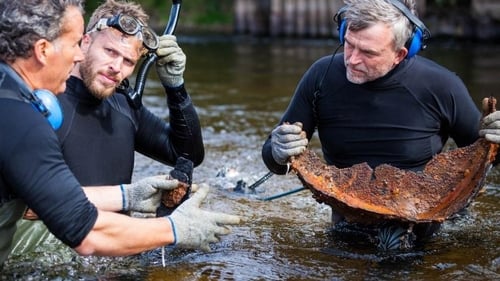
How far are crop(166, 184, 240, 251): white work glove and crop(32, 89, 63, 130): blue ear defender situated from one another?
24.5 inches

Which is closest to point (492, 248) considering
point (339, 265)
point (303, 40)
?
point (339, 265)

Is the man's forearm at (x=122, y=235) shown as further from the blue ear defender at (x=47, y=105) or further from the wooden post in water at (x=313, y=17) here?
the wooden post in water at (x=313, y=17)

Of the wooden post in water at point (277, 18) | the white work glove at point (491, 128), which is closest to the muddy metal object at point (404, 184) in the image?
the white work glove at point (491, 128)

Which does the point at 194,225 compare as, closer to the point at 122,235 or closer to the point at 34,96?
the point at 122,235

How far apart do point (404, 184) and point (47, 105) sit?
207 cm

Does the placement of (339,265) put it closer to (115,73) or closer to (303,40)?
(115,73)

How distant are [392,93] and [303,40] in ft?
54.2

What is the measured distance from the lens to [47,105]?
3594 mm

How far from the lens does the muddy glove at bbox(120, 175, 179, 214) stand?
445 cm

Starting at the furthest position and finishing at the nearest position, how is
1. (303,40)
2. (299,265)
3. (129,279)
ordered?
(303,40) < (299,265) < (129,279)

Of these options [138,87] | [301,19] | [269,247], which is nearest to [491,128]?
[269,247]

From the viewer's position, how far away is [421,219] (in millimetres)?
4695

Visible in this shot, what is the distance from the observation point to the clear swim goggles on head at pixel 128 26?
4570 millimetres

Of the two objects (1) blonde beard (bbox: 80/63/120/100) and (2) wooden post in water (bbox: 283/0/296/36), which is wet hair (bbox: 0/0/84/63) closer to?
(1) blonde beard (bbox: 80/63/120/100)
